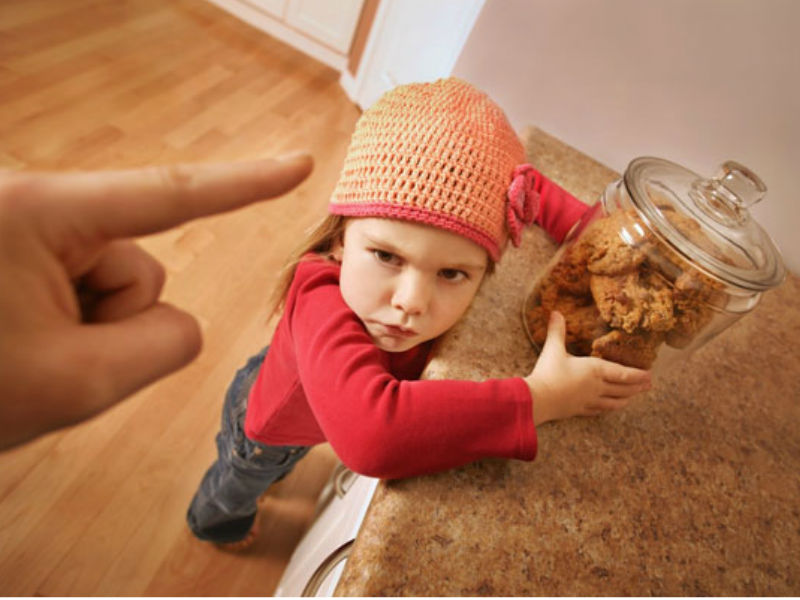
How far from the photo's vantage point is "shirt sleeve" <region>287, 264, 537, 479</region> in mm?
444

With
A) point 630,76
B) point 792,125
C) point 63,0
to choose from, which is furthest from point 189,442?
point 63,0

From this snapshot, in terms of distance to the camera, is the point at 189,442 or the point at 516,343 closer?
the point at 516,343

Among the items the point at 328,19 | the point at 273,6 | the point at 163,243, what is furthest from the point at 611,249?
the point at 273,6

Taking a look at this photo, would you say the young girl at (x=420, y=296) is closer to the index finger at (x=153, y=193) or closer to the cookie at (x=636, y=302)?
the cookie at (x=636, y=302)

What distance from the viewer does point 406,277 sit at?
551mm

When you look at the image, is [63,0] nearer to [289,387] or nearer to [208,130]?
[208,130]

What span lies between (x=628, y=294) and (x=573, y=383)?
0.11 meters

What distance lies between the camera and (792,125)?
0.89 meters

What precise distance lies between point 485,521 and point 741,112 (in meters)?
0.95

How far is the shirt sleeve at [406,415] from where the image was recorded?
44 cm

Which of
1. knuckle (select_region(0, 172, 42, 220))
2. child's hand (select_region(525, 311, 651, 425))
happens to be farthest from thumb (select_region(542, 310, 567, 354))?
knuckle (select_region(0, 172, 42, 220))

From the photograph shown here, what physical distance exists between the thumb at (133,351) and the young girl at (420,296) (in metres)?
0.23

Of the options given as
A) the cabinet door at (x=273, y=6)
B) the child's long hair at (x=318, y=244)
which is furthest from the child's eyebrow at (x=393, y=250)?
the cabinet door at (x=273, y=6)

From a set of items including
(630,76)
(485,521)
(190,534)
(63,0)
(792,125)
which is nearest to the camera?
(485,521)
